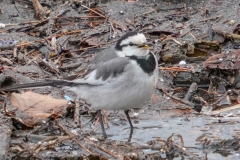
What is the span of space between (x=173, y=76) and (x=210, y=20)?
5.82 ft

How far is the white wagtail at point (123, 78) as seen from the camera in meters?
6.49

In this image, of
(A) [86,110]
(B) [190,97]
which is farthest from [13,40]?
(B) [190,97]

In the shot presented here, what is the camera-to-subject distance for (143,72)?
650cm

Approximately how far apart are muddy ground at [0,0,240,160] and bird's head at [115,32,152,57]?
1.22ft

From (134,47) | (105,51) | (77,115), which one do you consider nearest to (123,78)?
(134,47)

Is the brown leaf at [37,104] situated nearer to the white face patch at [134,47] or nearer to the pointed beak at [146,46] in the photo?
the white face patch at [134,47]

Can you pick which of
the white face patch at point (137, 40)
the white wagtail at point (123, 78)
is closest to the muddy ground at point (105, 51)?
the white wagtail at point (123, 78)

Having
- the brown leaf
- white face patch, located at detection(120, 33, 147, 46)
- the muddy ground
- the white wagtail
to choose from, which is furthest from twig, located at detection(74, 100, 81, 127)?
white face patch, located at detection(120, 33, 147, 46)

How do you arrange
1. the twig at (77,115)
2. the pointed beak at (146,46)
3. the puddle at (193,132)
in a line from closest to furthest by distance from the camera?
the puddle at (193,132) < the pointed beak at (146,46) < the twig at (77,115)

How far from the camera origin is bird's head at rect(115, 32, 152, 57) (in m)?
6.68

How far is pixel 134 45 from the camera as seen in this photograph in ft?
22.1

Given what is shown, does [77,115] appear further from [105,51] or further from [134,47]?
[134,47]

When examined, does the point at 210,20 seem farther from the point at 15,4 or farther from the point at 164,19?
the point at 15,4

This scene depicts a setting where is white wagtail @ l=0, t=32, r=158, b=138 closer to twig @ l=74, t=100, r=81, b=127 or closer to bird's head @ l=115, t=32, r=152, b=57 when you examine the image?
bird's head @ l=115, t=32, r=152, b=57
